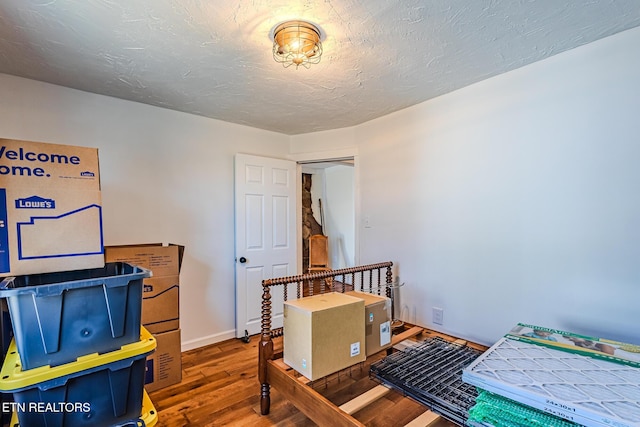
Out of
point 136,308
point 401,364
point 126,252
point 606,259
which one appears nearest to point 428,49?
point 606,259

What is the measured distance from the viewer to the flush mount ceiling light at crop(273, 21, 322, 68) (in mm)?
1603

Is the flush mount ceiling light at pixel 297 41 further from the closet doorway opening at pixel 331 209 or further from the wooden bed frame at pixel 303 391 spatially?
the closet doorway opening at pixel 331 209

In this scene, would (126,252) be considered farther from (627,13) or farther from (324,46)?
(627,13)

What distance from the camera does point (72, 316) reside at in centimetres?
115

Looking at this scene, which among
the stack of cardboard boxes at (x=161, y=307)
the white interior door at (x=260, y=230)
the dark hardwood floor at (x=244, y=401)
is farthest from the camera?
the white interior door at (x=260, y=230)

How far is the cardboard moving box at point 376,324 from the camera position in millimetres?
1897

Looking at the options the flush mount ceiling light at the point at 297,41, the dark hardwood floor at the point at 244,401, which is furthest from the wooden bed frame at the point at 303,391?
the flush mount ceiling light at the point at 297,41

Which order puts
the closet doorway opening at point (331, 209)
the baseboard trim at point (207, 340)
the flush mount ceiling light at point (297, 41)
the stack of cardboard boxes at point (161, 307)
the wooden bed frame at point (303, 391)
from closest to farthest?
1. the wooden bed frame at point (303, 391)
2. the flush mount ceiling light at point (297, 41)
3. the stack of cardboard boxes at point (161, 307)
4. the baseboard trim at point (207, 340)
5. the closet doorway opening at point (331, 209)

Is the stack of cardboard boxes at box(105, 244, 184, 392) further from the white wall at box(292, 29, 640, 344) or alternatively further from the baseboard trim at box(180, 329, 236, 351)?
the white wall at box(292, 29, 640, 344)

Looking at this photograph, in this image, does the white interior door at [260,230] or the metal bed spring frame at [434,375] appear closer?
the metal bed spring frame at [434,375]

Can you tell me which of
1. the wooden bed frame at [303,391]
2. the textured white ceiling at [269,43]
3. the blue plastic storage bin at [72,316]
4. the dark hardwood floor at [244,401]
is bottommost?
the dark hardwood floor at [244,401]

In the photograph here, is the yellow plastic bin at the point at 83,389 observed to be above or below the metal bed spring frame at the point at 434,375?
above

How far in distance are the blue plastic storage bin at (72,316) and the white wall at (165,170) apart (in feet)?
4.85

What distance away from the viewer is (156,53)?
1.87 m
